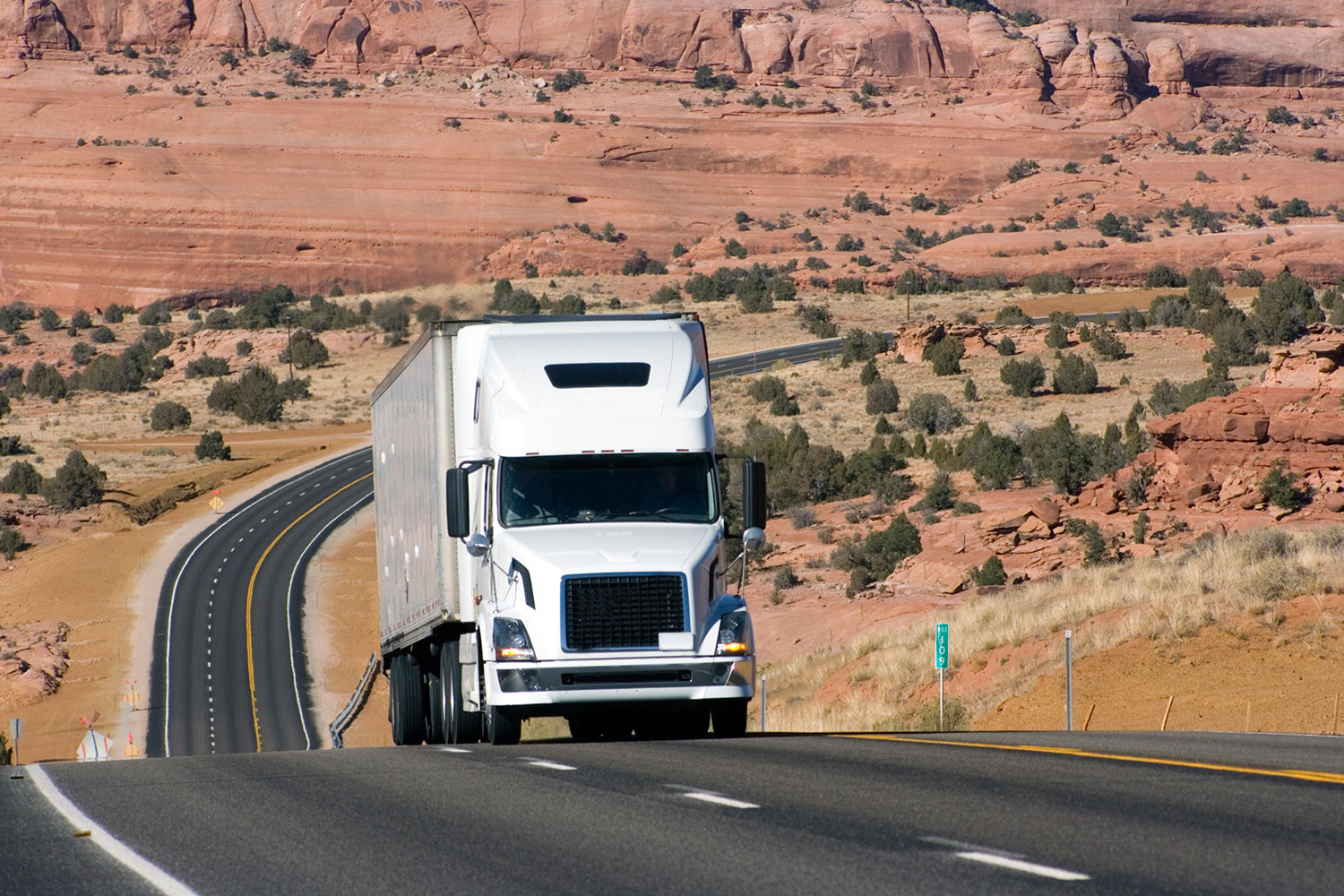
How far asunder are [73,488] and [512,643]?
196ft

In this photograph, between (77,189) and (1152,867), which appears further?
(77,189)

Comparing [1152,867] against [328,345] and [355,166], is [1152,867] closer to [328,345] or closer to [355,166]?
[328,345]

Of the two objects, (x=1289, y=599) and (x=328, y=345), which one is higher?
(x=328, y=345)

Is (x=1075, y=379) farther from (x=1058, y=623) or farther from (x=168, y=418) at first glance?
(x=168, y=418)

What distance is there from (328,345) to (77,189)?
49.1 m

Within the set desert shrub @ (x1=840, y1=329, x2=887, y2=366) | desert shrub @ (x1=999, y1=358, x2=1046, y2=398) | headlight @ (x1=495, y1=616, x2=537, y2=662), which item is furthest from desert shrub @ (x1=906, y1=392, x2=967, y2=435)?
headlight @ (x1=495, y1=616, x2=537, y2=662)

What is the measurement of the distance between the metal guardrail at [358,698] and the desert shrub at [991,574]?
14432 mm

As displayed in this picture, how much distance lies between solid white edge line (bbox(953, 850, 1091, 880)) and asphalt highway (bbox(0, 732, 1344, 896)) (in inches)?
0.8

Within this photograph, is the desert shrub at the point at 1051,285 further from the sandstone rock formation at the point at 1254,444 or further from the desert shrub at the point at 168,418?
the sandstone rock formation at the point at 1254,444

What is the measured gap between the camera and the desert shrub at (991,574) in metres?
37.8

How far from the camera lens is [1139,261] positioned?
362 feet

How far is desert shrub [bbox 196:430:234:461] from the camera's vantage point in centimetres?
7975

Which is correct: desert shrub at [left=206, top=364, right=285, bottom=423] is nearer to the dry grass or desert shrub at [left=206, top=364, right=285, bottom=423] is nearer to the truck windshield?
the dry grass

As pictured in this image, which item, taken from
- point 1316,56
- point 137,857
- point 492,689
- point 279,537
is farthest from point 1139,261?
point 137,857
